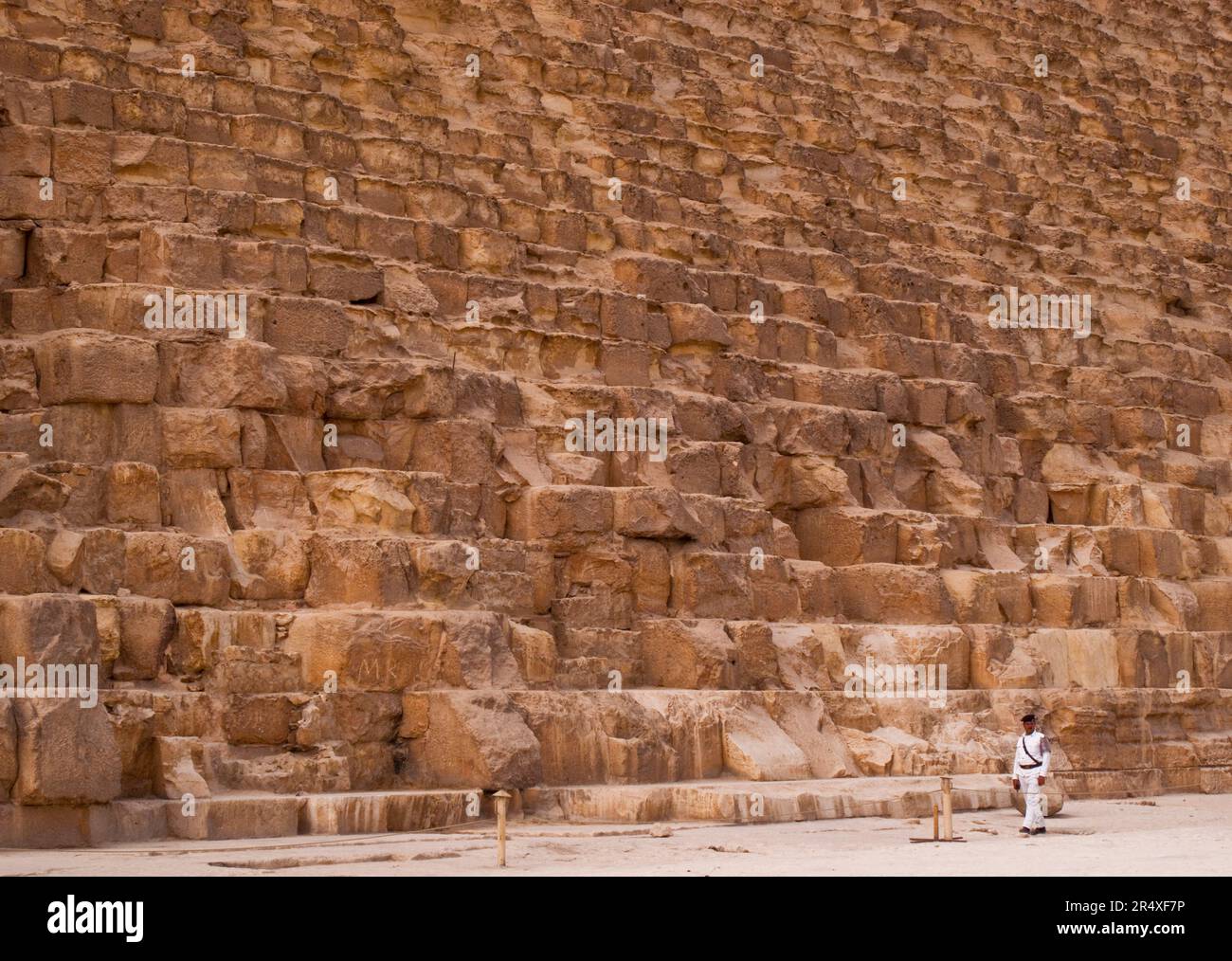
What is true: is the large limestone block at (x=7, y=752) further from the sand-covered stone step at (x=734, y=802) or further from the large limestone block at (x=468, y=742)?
the sand-covered stone step at (x=734, y=802)

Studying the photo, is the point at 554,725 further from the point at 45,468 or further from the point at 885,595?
the point at 885,595

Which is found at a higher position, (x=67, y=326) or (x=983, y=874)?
(x=67, y=326)

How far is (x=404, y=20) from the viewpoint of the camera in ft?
74.4

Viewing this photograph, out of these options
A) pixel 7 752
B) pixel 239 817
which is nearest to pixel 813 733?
pixel 239 817

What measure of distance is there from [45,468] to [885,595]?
782 centimetres

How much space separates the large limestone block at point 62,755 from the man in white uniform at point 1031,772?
6.08 metres

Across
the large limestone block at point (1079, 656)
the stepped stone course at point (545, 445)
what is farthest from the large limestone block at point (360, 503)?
the large limestone block at point (1079, 656)

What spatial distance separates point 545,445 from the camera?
18.2m

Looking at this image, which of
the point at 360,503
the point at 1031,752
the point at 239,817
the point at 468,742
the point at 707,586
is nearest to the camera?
the point at 239,817

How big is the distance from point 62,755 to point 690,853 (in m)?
3.71

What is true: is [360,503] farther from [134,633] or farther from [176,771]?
[176,771]

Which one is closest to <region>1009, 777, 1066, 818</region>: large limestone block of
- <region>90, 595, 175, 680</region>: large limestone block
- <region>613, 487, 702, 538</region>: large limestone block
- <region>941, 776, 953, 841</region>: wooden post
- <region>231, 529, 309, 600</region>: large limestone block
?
<region>941, 776, 953, 841</region>: wooden post

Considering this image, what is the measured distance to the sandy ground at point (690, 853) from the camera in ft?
39.9
